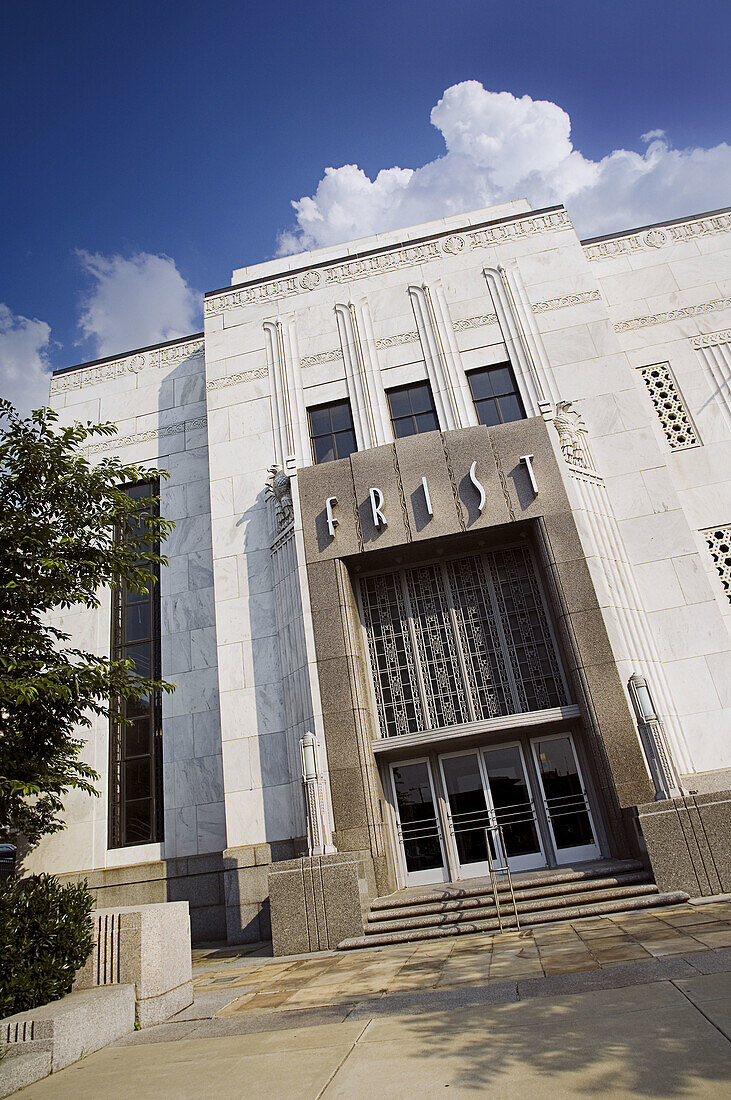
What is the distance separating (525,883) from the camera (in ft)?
37.3

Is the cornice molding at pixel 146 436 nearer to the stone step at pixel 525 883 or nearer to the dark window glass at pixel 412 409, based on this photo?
the dark window glass at pixel 412 409

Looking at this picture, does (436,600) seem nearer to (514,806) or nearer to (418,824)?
(514,806)

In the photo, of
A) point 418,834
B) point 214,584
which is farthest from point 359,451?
point 418,834

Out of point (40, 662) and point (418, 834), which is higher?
point (40, 662)

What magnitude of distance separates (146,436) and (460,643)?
11.3m

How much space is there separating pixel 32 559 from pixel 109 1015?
257 inches

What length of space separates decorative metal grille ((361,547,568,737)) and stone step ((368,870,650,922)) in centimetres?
344

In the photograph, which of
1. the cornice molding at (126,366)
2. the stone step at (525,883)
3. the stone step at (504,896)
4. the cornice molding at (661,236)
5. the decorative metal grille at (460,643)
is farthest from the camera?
the cornice molding at (126,366)

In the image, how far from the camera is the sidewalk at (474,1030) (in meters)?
4.06

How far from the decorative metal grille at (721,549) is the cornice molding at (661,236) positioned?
857 cm

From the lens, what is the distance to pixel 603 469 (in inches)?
608

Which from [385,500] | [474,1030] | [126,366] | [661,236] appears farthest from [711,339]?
[474,1030]

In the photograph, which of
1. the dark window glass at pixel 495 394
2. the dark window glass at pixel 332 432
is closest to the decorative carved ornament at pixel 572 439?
the dark window glass at pixel 495 394

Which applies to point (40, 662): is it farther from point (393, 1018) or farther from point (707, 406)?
point (707, 406)
